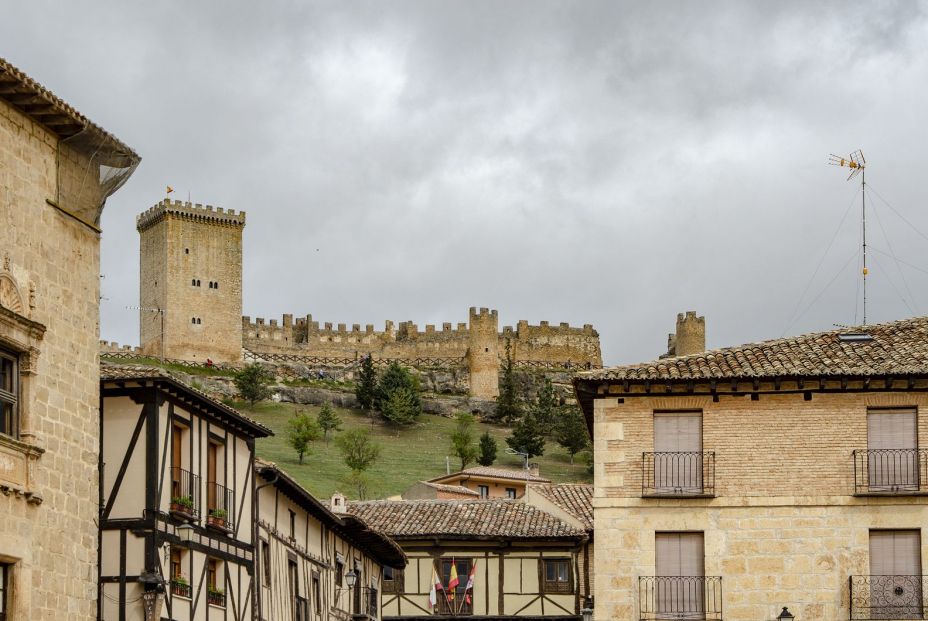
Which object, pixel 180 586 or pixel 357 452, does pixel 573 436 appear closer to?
pixel 357 452

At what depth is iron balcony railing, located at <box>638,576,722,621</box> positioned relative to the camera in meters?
30.4

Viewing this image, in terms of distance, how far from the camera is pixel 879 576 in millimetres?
30234

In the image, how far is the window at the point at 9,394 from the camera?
67.4 feet

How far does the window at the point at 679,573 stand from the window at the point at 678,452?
870mm

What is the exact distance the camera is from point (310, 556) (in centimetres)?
3491

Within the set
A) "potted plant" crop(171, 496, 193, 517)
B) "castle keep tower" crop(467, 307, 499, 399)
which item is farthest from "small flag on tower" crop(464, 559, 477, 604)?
"castle keep tower" crop(467, 307, 499, 399)

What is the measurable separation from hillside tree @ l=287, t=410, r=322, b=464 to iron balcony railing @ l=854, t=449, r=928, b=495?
74.9 m

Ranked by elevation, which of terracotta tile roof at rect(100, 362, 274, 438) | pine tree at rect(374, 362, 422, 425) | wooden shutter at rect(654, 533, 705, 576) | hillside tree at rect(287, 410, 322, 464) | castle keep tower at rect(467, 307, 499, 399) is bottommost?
wooden shutter at rect(654, 533, 705, 576)

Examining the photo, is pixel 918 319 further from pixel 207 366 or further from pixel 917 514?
pixel 207 366

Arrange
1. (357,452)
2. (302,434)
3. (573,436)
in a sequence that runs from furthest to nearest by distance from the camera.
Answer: (573,436) < (302,434) < (357,452)

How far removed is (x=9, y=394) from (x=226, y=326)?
121312 mm

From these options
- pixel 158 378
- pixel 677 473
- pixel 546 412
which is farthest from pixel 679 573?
pixel 546 412

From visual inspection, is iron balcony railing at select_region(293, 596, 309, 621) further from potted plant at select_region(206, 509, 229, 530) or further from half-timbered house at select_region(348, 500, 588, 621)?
half-timbered house at select_region(348, 500, 588, 621)

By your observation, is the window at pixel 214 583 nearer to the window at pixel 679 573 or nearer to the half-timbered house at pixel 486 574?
the window at pixel 679 573
